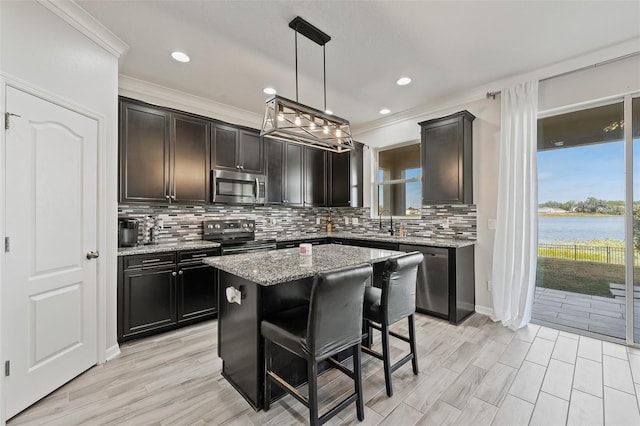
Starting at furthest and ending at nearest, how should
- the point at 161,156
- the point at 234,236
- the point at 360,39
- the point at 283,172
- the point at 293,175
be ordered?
the point at 293,175, the point at 283,172, the point at 234,236, the point at 161,156, the point at 360,39

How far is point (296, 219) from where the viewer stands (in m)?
5.14

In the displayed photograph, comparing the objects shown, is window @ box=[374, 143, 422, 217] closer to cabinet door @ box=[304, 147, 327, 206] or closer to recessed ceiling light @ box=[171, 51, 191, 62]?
cabinet door @ box=[304, 147, 327, 206]

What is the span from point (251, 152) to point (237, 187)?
583mm

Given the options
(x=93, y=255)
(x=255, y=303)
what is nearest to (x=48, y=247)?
(x=93, y=255)

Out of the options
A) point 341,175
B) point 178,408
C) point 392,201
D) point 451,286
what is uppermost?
point 341,175

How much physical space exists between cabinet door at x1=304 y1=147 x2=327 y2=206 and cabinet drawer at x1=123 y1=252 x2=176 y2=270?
232cm

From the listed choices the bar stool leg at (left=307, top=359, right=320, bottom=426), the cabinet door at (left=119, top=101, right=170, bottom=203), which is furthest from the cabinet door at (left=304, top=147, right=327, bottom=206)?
the bar stool leg at (left=307, top=359, right=320, bottom=426)

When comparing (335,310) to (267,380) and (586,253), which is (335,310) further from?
(586,253)

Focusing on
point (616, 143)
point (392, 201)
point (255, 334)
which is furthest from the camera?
point (392, 201)

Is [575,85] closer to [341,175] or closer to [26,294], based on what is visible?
[341,175]

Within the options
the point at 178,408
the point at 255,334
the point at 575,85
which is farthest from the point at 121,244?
the point at 575,85

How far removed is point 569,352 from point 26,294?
4408 millimetres

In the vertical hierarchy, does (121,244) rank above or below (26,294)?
above

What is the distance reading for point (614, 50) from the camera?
8.80 feet
